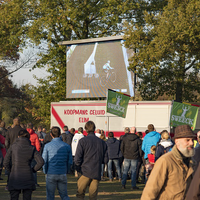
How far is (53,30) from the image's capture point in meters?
30.7

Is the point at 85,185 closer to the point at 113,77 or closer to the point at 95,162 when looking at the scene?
the point at 95,162

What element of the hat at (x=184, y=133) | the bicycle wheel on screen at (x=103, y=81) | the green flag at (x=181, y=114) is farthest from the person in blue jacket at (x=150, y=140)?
the bicycle wheel on screen at (x=103, y=81)

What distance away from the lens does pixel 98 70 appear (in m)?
27.0

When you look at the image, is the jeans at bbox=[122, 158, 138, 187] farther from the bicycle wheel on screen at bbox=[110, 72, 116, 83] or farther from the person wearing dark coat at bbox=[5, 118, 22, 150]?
the bicycle wheel on screen at bbox=[110, 72, 116, 83]

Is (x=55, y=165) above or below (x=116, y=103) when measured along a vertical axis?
below

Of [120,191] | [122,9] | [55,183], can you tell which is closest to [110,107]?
[120,191]

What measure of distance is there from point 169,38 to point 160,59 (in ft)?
5.04

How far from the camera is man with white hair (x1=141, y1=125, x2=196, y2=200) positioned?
163 inches

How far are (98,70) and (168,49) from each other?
544 centimetres

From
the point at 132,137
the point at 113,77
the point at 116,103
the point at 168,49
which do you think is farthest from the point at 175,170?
the point at 113,77

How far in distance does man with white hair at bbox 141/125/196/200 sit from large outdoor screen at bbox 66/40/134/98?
2116 centimetres

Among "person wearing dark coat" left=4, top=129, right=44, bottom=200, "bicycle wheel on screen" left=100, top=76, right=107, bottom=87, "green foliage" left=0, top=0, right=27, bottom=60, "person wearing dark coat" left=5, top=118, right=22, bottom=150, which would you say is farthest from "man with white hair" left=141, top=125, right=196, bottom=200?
"green foliage" left=0, top=0, right=27, bottom=60

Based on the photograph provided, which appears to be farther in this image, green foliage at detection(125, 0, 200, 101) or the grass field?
green foliage at detection(125, 0, 200, 101)

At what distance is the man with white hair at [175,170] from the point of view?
13.6ft
